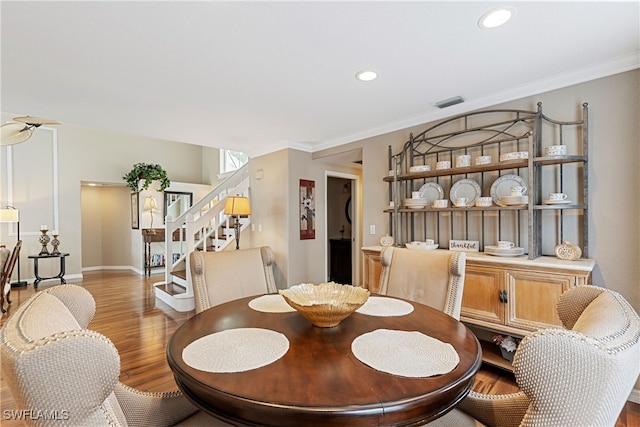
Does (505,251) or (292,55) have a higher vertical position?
(292,55)

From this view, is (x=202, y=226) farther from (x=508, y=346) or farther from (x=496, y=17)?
(x=496, y=17)

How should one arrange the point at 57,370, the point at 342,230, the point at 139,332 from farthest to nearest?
the point at 342,230 < the point at 139,332 < the point at 57,370

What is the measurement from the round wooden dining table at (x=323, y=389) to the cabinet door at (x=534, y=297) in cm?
131

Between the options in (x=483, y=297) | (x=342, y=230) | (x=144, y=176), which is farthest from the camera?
(x=144, y=176)

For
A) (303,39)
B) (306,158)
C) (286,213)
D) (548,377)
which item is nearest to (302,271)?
(286,213)

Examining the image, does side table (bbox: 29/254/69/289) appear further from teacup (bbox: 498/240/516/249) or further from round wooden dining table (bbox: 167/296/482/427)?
teacup (bbox: 498/240/516/249)

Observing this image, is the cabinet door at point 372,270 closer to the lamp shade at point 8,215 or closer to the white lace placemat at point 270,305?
the white lace placemat at point 270,305

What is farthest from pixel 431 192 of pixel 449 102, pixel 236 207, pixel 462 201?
pixel 236 207

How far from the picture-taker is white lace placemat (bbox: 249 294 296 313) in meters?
1.51

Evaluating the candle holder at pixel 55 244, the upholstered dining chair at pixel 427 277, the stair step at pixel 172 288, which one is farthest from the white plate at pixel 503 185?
the candle holder at pixel 55 244

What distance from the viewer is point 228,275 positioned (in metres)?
2.02

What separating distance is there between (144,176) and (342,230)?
4522 mm

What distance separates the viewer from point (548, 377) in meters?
0.64

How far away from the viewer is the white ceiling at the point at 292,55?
159cm
